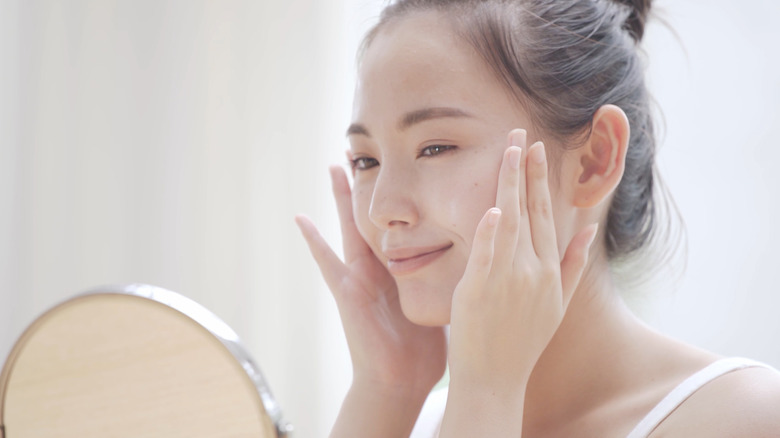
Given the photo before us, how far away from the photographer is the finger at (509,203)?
0.77 meters

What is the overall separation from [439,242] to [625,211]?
0.31m

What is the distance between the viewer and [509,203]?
2.55 ft

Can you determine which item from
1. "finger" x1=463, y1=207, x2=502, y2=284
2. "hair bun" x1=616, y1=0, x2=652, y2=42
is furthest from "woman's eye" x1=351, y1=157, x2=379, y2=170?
"hair bun" x1=616, y1=0, x2=652, y2=42

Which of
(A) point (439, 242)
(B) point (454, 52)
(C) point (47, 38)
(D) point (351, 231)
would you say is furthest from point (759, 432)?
(C) point (47, 38)

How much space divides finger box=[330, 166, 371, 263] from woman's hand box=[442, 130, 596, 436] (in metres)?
0.36

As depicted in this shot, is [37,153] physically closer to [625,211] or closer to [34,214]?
[34,214]

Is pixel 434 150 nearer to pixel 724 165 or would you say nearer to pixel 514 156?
pixel 514 156

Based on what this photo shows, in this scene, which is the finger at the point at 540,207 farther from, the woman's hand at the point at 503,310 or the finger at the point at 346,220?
the finger at the point at 346,220

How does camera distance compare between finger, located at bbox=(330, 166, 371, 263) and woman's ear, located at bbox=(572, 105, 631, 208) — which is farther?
finger, located at bbox=(330, 166, 371, 263)

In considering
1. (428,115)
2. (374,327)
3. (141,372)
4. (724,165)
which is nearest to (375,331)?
(374,327)

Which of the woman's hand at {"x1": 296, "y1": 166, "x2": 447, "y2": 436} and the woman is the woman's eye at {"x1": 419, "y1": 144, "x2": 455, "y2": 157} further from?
the woman's hand at {"x1": 296, "y1": 166, "x2": 447, "y2": 436}

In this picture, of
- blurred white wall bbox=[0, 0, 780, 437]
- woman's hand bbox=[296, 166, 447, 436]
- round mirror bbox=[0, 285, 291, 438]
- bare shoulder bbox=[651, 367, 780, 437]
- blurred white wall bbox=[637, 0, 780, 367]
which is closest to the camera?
round mirror bbox=[0, 285, 291, 438]

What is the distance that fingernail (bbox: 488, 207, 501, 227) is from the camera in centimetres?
74

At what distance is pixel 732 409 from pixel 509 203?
0.29m
